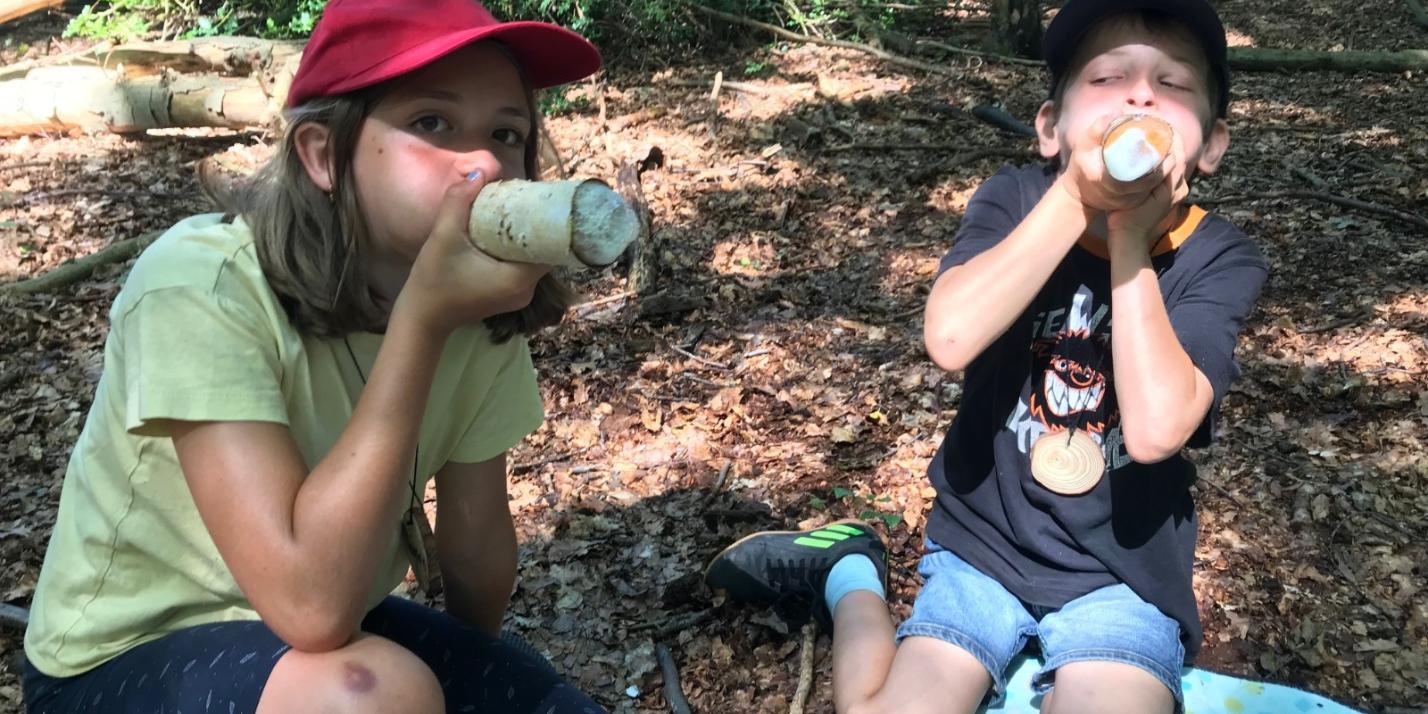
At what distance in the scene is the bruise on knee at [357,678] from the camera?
1425 mm

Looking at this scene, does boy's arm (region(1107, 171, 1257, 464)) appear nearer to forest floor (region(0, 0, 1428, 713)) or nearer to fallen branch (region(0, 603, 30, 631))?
forest floor (region(0, 0, 1428, 713))

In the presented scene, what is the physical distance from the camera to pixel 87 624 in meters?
1.64

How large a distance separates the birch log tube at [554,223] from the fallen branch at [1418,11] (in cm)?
1015

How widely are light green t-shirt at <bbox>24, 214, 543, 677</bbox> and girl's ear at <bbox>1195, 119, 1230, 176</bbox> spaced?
68.0 inches

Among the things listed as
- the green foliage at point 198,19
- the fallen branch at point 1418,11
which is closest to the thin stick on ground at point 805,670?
the green foliage at point 198,19

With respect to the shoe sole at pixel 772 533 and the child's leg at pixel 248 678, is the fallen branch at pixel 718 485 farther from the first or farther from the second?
the child's leg at pixel 248 678

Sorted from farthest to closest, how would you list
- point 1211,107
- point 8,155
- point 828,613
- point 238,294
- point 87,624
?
point 8,155 < point 828,613 < point 1211,107 < point 87,624 < point 238,294

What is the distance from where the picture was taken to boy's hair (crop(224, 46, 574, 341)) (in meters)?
1.60

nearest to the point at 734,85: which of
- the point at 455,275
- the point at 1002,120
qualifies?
the point at 1002,120

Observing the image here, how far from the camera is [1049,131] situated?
2203 mm

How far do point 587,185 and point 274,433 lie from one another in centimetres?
61

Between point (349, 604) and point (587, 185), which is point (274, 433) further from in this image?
point (587, 185)

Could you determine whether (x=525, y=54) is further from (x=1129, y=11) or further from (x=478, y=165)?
(x=1129, y=11)

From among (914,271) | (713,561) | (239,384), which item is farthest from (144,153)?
(239,384)
